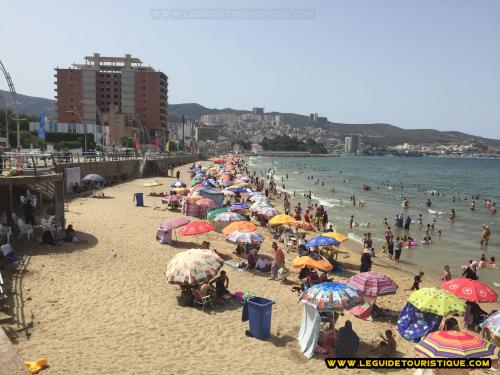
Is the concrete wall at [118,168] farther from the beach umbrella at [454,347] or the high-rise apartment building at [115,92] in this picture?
the high-rise apartment building at [115,92]

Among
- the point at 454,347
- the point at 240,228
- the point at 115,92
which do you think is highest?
the point at 115,92

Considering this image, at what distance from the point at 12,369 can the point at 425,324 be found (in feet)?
25.4

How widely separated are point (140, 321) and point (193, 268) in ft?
5.13

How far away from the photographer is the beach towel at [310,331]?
7.87m

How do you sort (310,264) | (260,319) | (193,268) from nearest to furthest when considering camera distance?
1. (260,319)
2. (193,268)
3. (310,264)

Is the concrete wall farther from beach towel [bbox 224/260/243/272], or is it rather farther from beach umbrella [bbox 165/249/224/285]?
beach umbrella [bbox 165/249/224/285]

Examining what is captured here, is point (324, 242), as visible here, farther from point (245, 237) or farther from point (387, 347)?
point (387, 347)

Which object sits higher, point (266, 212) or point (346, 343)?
point (266, 212)

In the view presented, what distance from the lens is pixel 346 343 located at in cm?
790

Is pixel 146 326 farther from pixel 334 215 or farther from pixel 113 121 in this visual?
pixel 113 121

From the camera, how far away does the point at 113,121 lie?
84.6 metres

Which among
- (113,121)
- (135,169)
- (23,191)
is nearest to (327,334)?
(23,191)

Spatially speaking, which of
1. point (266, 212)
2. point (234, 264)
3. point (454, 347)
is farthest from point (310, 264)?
point (266, 212)

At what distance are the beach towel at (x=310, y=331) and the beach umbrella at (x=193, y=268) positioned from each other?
2595 mm
